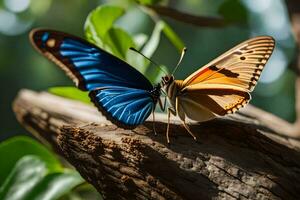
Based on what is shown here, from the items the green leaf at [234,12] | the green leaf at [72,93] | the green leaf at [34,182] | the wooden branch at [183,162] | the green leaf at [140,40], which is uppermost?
the green leaf at [234,12]

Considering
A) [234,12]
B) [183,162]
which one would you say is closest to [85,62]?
[183,162]

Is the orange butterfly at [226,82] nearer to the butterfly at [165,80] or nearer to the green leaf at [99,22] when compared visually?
the butterfly at [165,80]

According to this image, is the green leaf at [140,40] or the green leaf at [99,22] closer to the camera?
the green leaf at [99,22]

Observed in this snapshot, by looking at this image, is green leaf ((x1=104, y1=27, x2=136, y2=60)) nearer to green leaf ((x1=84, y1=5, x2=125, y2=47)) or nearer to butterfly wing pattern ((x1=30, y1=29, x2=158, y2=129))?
green leaf ((x1=84, y1=5, x2=125, y2=47))

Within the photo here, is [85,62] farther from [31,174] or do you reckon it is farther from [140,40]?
[140,40]

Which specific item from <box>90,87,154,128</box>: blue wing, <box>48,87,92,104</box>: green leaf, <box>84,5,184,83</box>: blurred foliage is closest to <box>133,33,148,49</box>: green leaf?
<box>84,5,184,83</box>: blurred foliage

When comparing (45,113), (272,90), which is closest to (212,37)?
(272,90)

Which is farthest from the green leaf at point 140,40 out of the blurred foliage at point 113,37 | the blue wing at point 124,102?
the blue wing at point 124,102

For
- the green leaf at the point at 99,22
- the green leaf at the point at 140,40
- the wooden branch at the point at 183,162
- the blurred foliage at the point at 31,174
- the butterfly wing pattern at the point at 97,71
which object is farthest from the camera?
the green leaf at the point at 140,40
